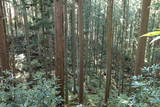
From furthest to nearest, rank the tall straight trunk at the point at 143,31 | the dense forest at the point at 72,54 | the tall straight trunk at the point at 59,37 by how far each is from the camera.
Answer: the tall straight trunk at the point at 59,37 → the tall straight trunk at the point at 143,31 → the dense forest at the point at 72,54

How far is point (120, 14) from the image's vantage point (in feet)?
48.2

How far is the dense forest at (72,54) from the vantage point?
3311mm

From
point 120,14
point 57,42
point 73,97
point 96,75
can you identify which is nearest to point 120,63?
point 96,75

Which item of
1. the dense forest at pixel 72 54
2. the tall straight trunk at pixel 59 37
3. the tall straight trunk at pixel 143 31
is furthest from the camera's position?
the tall straight trunk at pixel 59 37

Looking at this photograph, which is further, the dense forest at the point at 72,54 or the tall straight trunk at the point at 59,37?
the tall straight trunk at the point at 59,37

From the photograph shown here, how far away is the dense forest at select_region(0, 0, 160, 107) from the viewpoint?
10.9 ft

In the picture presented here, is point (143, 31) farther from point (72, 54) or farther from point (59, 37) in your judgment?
point (72, 54)

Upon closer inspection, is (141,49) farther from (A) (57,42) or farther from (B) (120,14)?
(B) (120,14)

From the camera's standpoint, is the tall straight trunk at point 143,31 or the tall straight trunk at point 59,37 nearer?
the tall straight trunk at point 143,31

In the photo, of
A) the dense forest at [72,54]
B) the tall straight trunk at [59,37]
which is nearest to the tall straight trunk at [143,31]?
the dense forest at [72,54]

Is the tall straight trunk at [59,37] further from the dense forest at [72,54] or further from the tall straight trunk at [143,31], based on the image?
the tall straight trunk at [143,31]

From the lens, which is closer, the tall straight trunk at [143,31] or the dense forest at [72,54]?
the dense forest at [72,54]

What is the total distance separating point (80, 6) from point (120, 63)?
9480mm

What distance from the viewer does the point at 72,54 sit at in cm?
1116
